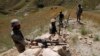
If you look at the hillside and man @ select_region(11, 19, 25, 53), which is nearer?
man @ select_region(11, 19, 25, 53)

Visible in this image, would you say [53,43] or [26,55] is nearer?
[26,55]

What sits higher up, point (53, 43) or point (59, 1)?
point (53, 43)

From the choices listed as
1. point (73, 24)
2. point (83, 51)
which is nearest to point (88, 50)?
point (83, 51)

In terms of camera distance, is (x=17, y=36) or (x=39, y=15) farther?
(x=39, y=15)

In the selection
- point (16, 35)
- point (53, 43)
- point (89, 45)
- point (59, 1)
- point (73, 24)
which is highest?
point (16, 35)

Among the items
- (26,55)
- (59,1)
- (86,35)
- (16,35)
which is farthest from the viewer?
(59,1)

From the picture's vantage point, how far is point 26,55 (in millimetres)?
14656

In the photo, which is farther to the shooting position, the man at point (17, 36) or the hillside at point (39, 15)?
the hillside at point (39, 15)

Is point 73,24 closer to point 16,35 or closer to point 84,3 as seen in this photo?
point 16,35

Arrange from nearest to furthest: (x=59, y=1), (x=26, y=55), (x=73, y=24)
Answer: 1. (x=26, y=55)
2. (x=73, y=24)
3. (x=59, y=1)

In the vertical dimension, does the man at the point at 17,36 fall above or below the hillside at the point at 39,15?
above

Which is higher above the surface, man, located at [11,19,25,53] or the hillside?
man, located at [11,19,25,53]

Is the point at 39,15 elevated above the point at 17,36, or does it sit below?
below

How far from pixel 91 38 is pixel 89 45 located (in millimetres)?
1920
